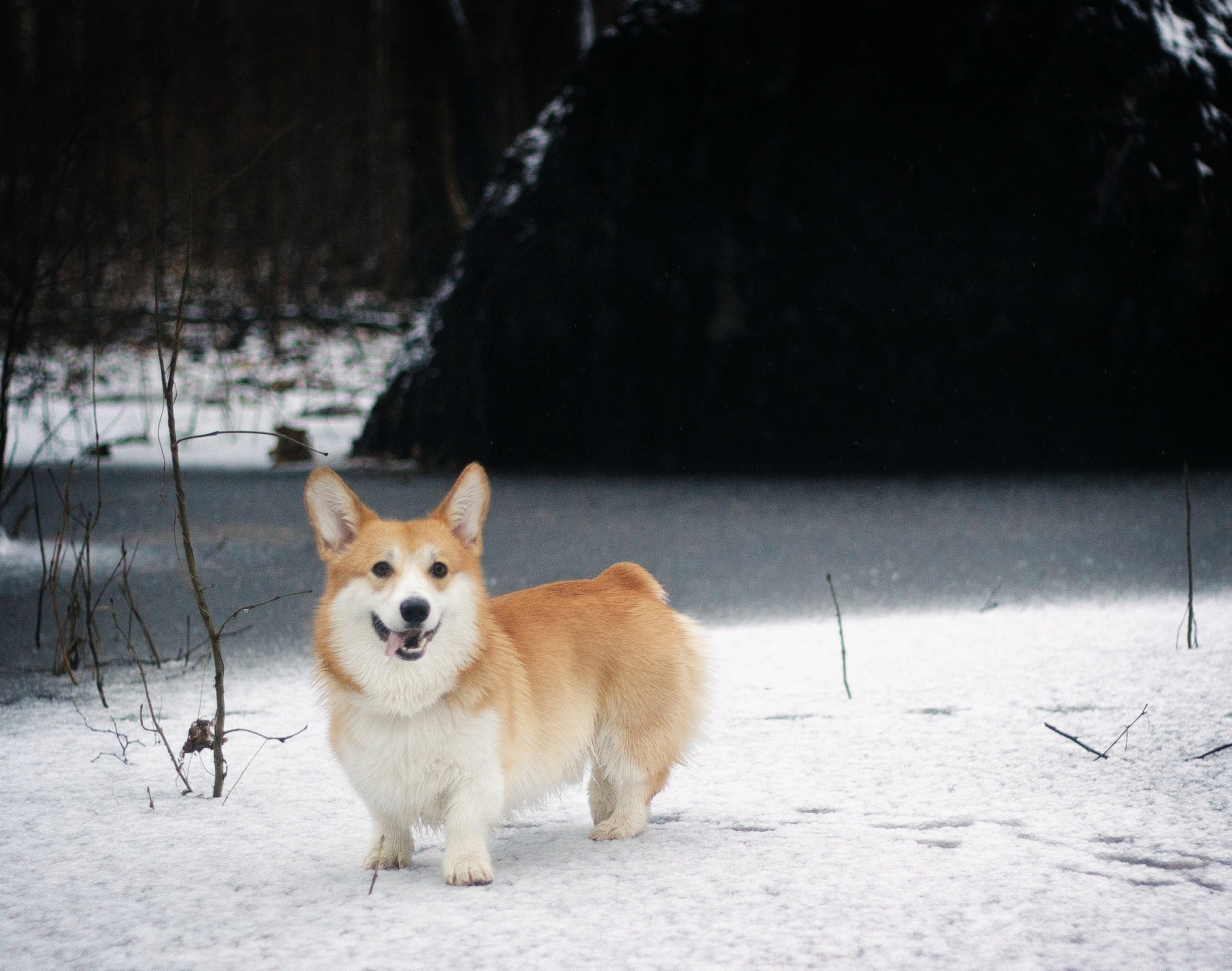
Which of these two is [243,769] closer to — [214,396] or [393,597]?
[393,597]

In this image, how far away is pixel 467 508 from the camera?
2348 mm

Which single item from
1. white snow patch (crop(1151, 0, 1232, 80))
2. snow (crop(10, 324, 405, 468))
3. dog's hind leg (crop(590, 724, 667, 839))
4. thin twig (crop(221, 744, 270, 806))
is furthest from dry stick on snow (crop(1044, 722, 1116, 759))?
white snow patch (crop(1151, 0, 1232, 80))

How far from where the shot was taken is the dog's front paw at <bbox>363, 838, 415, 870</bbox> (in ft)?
7.70

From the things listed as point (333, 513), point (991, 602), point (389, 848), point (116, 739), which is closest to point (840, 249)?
point (991, 602)

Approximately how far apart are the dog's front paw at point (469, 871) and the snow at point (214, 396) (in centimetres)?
529

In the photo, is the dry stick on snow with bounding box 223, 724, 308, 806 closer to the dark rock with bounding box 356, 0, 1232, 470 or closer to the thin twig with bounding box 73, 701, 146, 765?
the thin twig with bounding box 73, 701, 146, 765

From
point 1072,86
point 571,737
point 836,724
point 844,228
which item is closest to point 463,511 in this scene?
point 571,737

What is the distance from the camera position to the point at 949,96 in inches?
293

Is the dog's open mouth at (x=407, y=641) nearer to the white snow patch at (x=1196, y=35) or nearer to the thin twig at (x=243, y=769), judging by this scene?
the thin twig at (x=243, y=769)

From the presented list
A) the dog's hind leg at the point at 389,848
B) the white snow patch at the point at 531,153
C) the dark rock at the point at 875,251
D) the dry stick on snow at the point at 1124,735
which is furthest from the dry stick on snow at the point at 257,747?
the white snow patch at the point at 531,153

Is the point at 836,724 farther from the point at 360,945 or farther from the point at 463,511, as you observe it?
the point at 360,945

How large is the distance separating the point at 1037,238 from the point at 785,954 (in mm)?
6102

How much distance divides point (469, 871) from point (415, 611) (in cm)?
48

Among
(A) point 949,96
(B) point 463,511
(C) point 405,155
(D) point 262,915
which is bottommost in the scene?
(D) point 262,915
